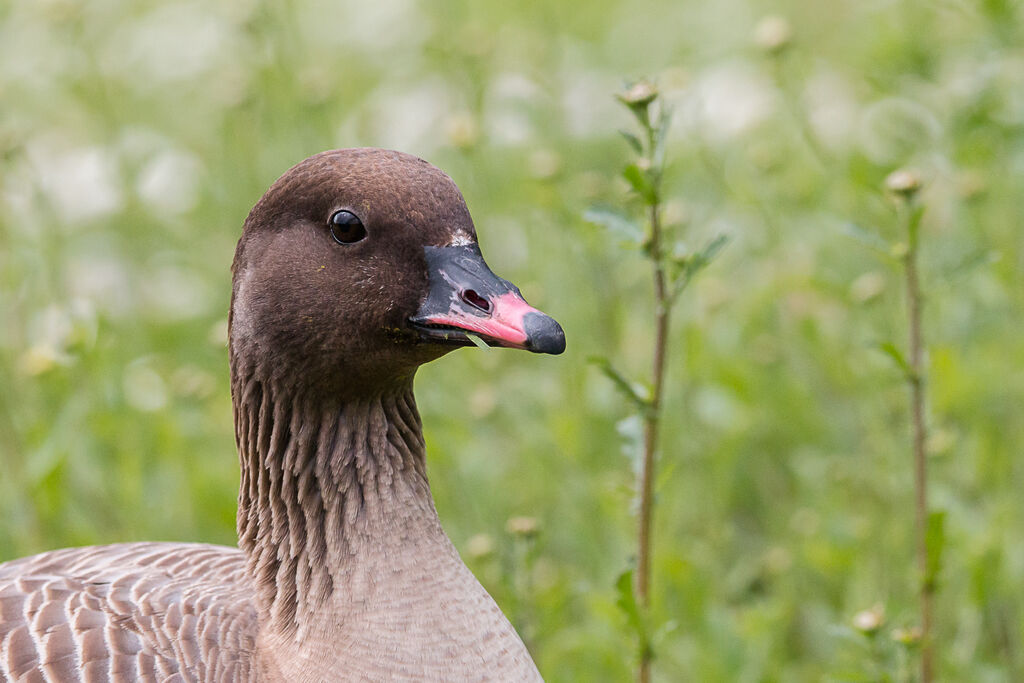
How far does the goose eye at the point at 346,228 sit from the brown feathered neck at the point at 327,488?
0.41 meters

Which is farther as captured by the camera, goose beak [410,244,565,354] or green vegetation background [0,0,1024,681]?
green vegetation background [0,0,1024,681]

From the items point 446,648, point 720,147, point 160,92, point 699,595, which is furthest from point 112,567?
point 160,92

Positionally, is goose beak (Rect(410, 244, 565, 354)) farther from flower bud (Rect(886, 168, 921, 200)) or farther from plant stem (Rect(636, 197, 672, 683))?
flower bud (Rect(886, 168, 921, 200))

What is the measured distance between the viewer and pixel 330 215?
297 centimetres

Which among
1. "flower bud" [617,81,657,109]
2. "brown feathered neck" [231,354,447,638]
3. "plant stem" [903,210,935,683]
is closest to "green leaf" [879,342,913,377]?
"plant stem" [903,210,935,683]

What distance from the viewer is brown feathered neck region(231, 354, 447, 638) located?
3102 millimetres

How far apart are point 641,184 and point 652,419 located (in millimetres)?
636

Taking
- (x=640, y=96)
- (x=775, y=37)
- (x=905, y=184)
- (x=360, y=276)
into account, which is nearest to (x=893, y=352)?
(x=905, y=184)

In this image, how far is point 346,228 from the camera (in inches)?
116

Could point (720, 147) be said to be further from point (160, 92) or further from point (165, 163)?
point (160, 92)

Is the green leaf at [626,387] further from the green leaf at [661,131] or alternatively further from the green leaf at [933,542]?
the green leaf at [933,542]

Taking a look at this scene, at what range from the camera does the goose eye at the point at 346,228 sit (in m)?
2.93

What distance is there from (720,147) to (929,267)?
2.25m

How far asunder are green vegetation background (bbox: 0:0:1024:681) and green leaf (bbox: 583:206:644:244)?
53 centimetres
